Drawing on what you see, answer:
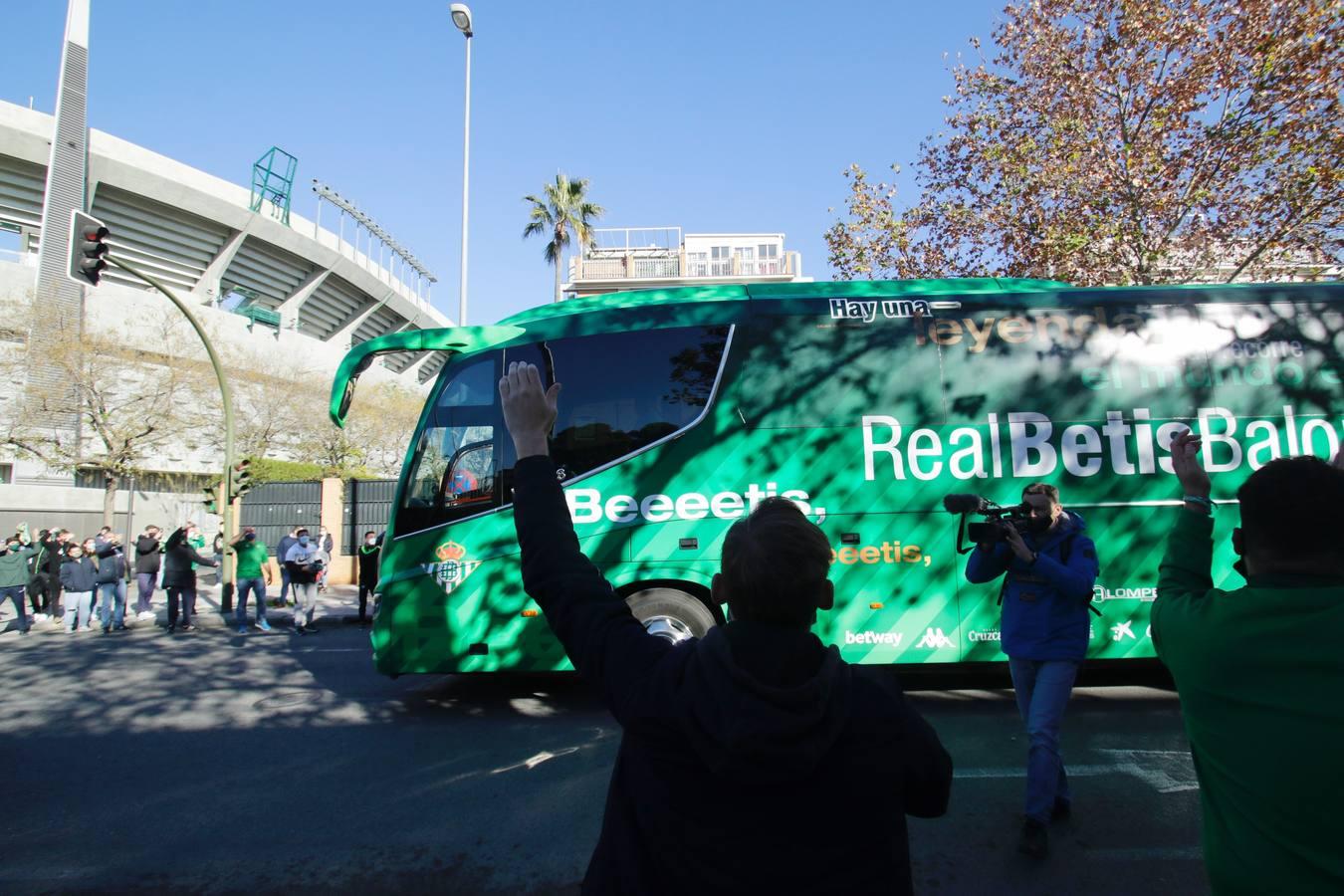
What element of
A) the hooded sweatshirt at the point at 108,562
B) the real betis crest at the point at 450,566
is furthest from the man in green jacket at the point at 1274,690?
the hooded sweatshirt at the point at 108,562

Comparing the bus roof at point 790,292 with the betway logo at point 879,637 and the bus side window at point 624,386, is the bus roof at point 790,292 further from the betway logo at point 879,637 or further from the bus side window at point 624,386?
the betway logo at point 879,637

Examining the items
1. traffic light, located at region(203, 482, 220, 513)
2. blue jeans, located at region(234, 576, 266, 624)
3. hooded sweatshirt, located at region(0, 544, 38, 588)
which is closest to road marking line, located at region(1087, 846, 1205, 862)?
blue jeans, located at region(234, 576, 266, 624)

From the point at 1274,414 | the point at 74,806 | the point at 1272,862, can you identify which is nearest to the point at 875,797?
the point at 1272,862

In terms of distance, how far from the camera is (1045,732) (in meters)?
3.79

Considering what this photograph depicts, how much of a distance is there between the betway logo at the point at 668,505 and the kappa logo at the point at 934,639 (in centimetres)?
134

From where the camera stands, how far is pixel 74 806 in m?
4.68

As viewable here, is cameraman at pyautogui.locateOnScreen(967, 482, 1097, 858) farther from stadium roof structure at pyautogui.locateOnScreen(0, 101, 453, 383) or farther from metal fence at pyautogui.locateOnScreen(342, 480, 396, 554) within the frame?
stadium roof structure at pyautogui.locateOnScreen(0, 101, 453, 383)

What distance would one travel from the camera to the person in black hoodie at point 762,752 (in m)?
1.28

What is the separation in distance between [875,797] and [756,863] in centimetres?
24

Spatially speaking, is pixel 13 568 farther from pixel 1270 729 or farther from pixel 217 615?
pixel 1270 729

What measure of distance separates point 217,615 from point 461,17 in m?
13.7

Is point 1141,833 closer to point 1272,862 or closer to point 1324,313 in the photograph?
point 1272,862

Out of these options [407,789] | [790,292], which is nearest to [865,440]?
[790,292]

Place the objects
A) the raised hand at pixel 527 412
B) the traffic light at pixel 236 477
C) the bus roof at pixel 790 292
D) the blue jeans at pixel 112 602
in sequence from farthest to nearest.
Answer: the traffic light at pixel 236 477 → the blue jeans at pixel 112 602 → the bus roof at pixel 790 292 → the raised hand at pixel 527 412
